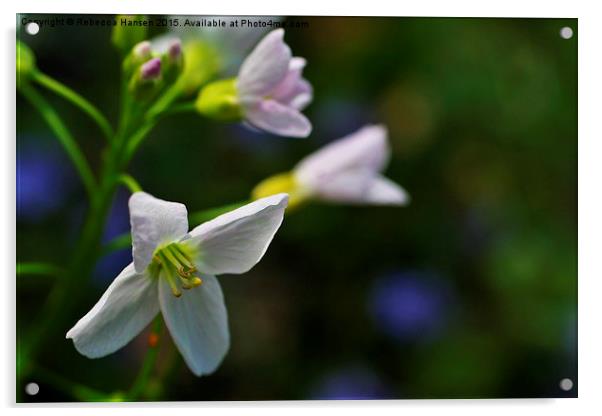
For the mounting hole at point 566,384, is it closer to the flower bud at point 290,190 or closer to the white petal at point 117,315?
the flower bud at point 290,190

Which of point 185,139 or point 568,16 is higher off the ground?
point 568,16

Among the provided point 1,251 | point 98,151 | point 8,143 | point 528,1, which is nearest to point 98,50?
point 98,151

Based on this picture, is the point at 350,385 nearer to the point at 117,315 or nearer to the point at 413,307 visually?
the point at 413,307

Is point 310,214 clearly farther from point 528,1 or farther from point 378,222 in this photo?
point 528,1

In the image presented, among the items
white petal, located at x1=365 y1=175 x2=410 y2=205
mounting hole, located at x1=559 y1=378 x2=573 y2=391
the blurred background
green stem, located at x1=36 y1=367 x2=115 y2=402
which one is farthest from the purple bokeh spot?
mounting hole, located at x1=559 y1=378 x2=573 y2=391

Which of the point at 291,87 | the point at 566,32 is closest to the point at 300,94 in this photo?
the point at 291,87

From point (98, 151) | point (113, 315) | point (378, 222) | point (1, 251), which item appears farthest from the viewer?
point (378, 222)
